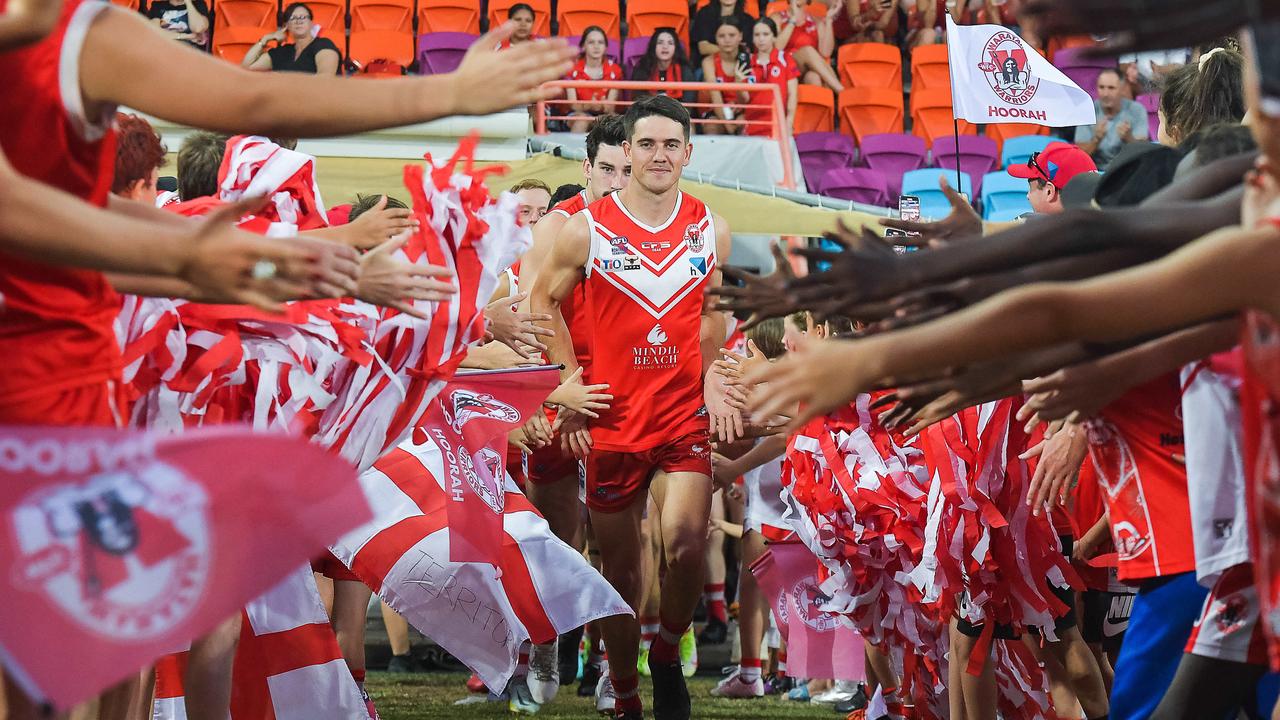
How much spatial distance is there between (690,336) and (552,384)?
4.87 feet

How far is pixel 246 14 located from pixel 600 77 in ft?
12.9

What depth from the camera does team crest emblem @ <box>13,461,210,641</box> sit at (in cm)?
255

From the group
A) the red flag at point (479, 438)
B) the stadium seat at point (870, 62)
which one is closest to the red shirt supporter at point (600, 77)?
the stadium seat at point (870, 62)

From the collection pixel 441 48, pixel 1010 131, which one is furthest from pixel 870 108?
pixel 441 48

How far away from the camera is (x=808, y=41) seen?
52.5ft

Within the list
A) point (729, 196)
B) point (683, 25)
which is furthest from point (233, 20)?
point (729, 196)

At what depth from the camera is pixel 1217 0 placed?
8.21ft

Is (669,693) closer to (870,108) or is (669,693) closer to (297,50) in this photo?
(297,50)

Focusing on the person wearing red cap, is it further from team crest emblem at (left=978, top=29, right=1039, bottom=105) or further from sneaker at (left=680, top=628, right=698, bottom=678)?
sneaker at (left=680, top=628, right=698, bottom=678)

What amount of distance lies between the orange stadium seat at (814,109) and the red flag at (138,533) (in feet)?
43.3

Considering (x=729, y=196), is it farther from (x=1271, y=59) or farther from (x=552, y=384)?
(x=1271, y=59)

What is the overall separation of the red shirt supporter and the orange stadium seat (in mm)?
2020

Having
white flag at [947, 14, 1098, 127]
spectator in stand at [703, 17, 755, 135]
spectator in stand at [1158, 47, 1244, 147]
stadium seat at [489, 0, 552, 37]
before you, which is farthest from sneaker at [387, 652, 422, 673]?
stadium seat at [489, 0, 552, 37]

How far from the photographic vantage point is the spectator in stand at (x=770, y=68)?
1530 centimetres
